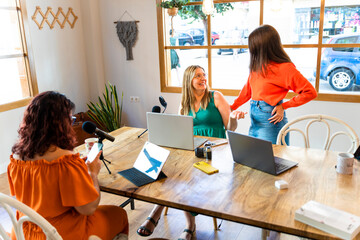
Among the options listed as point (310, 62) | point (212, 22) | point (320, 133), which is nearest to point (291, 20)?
point (310, 62)

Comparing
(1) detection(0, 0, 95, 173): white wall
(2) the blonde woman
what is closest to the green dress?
(2) the blonde woman

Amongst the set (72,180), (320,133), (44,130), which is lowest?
(320,133)

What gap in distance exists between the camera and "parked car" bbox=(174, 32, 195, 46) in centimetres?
398

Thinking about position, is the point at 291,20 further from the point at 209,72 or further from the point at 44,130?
the point at 44,130

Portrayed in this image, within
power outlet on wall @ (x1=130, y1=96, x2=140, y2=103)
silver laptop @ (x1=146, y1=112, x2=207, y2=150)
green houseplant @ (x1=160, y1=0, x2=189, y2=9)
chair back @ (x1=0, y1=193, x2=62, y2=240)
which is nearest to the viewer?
chair back @ (x1=0, y1=193, x2=62, y2=240)

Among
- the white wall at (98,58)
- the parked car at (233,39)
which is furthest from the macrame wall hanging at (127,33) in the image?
the parked car at (233,39)

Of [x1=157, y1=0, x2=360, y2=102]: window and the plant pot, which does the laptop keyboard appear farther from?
Result: the plant pot

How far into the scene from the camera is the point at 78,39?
4344 millimetres

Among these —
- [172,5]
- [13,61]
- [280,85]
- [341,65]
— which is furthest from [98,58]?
[341,65]

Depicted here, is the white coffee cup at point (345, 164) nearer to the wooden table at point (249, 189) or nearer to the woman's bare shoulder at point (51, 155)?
the wooden table at point (249, 189)

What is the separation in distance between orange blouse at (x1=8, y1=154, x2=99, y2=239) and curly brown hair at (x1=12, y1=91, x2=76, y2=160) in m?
0.06

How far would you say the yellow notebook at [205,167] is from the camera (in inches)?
70.8

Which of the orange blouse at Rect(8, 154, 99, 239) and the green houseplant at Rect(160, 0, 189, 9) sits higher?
the green houseplant at Rect(160, 0, 189, 9)

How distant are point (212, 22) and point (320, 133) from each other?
1.68 m
